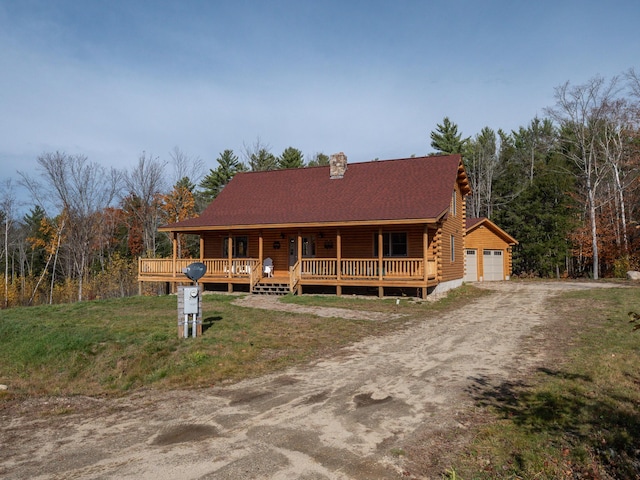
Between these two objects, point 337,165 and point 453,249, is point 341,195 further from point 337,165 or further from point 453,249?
point 453,249

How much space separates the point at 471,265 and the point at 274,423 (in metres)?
23.1

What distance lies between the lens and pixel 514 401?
581cm

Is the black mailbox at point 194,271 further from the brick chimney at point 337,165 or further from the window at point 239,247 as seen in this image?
the brick chimney at point 337,165

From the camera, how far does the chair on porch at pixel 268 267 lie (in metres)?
20.3

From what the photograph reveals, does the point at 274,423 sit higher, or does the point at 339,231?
A: the point at 339,231

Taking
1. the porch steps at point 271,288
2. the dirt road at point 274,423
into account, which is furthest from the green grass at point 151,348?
the porch steps at point 271,288

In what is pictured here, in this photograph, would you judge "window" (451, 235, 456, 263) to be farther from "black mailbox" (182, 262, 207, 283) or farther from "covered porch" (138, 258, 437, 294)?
"black mailbox" (182, 262, 207, 283)

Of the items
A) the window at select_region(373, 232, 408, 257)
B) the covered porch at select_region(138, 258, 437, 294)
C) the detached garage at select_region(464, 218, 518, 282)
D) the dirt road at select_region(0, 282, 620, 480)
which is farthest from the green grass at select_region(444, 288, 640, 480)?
the detached garage at select_region(464, 218, 518, 282)

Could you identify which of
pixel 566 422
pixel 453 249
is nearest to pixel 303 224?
pixel 453 249

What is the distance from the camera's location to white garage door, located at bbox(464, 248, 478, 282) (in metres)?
26.2

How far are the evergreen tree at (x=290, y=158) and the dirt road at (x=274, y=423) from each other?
1465 inches

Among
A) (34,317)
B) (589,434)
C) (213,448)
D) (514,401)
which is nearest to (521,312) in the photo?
(514,401)

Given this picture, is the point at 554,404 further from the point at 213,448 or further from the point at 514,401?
the point at 213,448

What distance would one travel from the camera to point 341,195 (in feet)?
68.9
